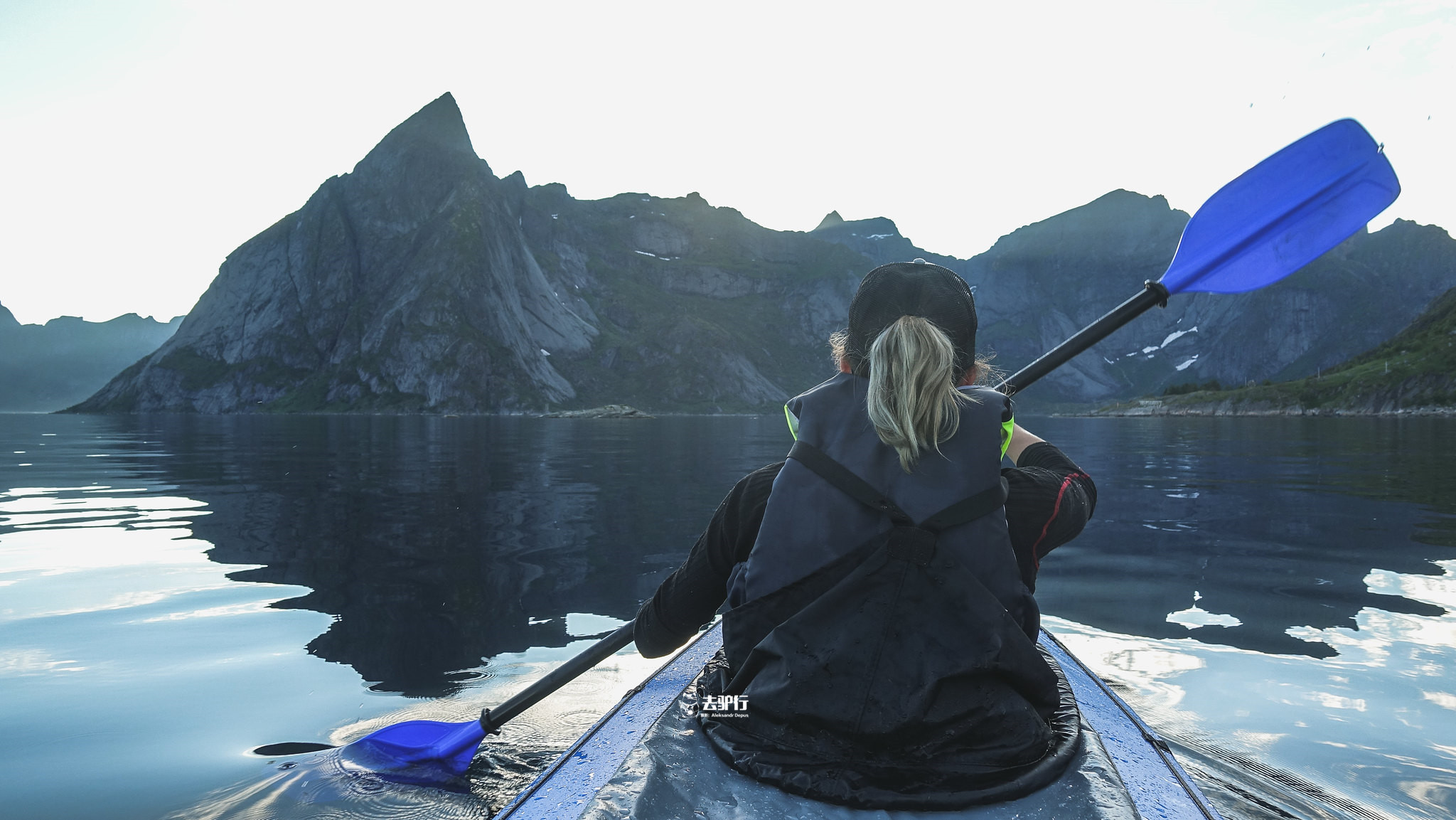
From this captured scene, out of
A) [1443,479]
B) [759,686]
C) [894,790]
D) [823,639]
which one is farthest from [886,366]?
[1443,479]

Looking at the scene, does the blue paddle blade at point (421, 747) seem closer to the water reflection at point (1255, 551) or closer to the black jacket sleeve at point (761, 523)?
the black jacket sleeve at point (761, 523)

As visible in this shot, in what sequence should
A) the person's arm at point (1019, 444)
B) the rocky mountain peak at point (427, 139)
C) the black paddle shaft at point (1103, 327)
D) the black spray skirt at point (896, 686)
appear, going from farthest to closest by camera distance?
the rocky mountain peak at point (427, 139), the black paddle shaft at point (1103, 327), the person's arm at point (1019, 444), the black spray skirt at point (896, 686)

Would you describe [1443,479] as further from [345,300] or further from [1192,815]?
[345,300]

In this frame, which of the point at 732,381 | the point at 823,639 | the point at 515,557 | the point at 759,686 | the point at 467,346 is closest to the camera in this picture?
the point at 823,639

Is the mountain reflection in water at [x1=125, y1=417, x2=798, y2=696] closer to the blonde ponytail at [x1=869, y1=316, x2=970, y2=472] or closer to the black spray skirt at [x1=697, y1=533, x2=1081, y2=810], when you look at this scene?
the black spray skirt at [x1=697, y1=533, x2=1081, y2=810]

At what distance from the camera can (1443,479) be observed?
19000 mm

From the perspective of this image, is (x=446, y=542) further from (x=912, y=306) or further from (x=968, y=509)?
(x=968, y=509)

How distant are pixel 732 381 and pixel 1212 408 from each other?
105302 millimetres

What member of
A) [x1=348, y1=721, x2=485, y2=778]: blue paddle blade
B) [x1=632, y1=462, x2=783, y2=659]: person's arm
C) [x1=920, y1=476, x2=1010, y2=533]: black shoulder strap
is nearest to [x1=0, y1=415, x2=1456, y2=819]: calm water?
[x1=348, y1=721, x2=485, y2=778]: blue paddle blade

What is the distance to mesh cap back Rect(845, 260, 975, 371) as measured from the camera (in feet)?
8.98

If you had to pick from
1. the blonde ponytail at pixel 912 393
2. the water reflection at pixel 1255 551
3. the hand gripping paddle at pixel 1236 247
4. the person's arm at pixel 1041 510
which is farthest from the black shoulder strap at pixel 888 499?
the water reflection at pixel 1255 551

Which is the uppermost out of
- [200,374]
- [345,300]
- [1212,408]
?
[345,300]

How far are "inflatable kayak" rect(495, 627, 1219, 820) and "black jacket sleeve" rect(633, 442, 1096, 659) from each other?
490 mm

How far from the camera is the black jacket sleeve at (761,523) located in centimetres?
259
